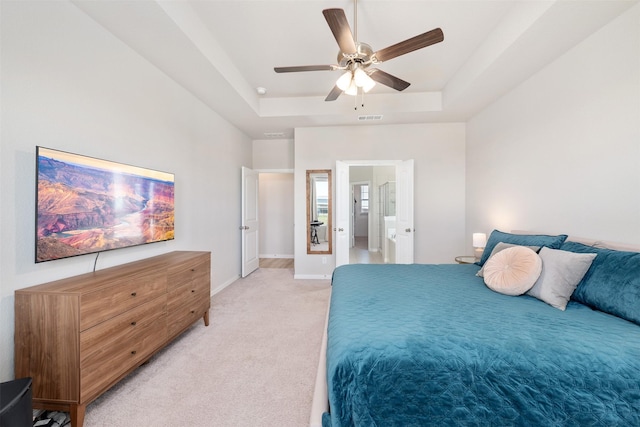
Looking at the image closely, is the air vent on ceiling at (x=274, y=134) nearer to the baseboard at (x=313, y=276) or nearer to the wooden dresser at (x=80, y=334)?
the baseboard at (x=313, y=276)

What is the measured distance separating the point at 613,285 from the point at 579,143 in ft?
4.63

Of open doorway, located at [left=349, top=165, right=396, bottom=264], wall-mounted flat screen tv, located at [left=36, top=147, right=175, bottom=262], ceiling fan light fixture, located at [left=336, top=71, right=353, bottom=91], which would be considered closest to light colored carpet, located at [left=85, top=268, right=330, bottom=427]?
wall-mounted flat screen tv, located at [left=36, top=147, right=175, bottom=262]

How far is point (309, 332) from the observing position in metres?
2.66

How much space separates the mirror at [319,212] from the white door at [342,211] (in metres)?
0.30

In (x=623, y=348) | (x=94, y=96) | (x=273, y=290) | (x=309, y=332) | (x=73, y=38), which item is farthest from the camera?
(x=273, y=290)

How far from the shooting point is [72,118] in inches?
72.5

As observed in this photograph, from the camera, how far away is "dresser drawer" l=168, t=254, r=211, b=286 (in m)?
2.26

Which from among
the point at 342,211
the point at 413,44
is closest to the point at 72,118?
the point at 413,44

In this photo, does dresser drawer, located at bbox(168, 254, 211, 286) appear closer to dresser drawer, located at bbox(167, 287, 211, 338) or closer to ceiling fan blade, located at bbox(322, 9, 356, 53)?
dresser drawer, located at bbox(167, 287, 211, 338)

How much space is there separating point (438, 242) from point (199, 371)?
3899 mm

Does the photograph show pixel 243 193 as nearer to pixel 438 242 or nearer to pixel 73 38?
pixel 73 38

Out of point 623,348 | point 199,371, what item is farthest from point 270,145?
point 623,348

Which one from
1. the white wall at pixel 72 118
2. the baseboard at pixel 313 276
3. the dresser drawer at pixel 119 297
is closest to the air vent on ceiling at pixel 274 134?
the white wall at pixel 72 118

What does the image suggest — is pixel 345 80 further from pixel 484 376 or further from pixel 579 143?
pixel 484 376
